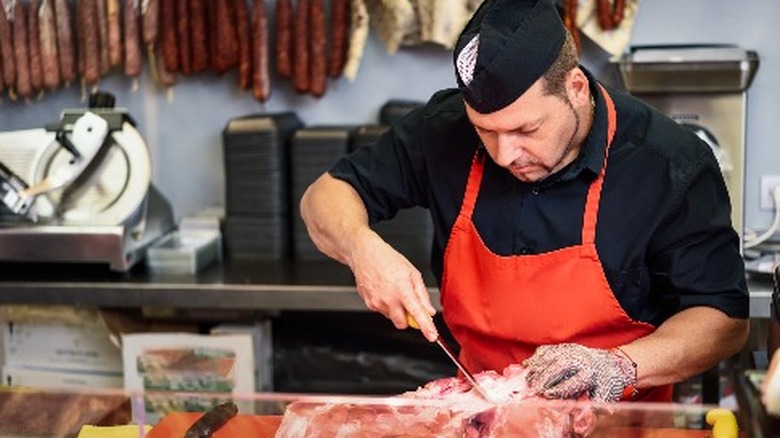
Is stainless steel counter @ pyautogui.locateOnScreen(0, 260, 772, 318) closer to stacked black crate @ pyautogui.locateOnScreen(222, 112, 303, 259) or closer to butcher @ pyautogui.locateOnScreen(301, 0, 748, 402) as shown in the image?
stacked black crate @ pyautogui.locateOnScreen(222, 112, 303, 259)

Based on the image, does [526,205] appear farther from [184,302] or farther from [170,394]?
[184,302]

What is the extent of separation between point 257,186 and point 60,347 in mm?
951

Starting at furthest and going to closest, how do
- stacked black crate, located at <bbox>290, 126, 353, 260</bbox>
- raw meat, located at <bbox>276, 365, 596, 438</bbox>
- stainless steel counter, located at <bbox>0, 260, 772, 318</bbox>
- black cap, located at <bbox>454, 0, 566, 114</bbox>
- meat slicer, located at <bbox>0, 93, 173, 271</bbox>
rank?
stacked black crate, located at <bbox>290, 126, 353, 260</bbox> < meat slicer, located at <bbox>0, 93, 173, 271</bbox> < stainless steel counter, located at <bbox>0, 260, 772, 318</bbox> < black cap, located at <bbox>454, 0, 566, 114</bbox> < raw meat, located at <bbox>276, 365, 596, 438</bbox>

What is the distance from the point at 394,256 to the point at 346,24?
7.12ft

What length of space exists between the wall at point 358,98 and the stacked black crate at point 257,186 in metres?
0.39

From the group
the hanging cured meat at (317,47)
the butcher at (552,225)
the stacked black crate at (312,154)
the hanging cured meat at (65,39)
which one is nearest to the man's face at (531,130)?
the butcher at (552,225)

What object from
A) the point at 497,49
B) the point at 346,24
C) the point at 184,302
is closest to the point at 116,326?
the point at 184,302

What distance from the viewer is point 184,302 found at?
146 inches

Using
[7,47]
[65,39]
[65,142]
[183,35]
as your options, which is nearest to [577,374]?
[65,142]

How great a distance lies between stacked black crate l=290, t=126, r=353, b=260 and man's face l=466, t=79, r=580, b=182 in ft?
5.99

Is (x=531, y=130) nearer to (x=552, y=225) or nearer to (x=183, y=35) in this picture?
(x=552, y=225)

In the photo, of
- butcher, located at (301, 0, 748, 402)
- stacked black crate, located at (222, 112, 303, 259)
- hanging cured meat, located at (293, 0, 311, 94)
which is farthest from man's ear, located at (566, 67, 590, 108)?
hanging cured meat, located at (293, 0, 311, 94)

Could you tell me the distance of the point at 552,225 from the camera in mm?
2320

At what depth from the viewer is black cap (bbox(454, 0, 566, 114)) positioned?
2.05 m
